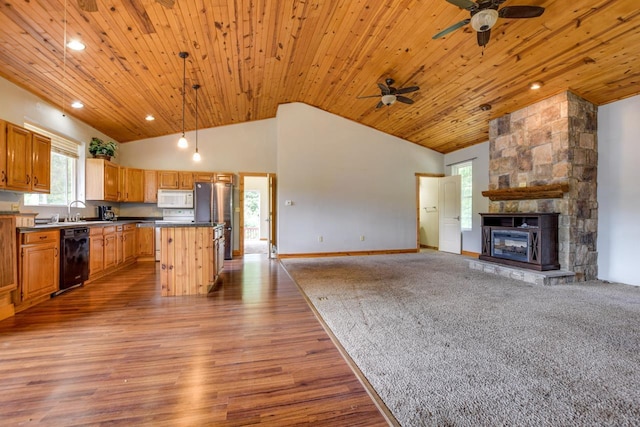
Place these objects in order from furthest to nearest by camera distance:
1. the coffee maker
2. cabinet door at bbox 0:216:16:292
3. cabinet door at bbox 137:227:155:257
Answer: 1. cabinet door at bbox 137:227:155:257
2. the coffee maker
3. cabinet door at bbox 0:216:16:292

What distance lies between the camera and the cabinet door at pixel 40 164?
3623 millimetres

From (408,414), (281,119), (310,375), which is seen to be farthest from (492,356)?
(281,119)

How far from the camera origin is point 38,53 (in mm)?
3193

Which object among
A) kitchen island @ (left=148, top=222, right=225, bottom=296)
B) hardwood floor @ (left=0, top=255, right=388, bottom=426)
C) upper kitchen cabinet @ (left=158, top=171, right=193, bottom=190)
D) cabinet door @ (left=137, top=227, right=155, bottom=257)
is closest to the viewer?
hardwood floor @ (left=0, top=255, right=388, bottom=426)

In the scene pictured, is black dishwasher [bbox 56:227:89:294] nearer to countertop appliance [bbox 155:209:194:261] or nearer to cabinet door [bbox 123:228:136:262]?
cabinet door [bbox 123:228:136:262]

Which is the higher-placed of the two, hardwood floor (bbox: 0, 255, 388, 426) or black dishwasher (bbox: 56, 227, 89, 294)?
black dishwasher (bbox: 56, 227, 89, 294)

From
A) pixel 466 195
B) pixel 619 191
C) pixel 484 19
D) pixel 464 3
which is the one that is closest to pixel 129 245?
pixel 464 3

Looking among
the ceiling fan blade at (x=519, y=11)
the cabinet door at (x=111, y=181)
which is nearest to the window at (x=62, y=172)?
the cabinet door at (x=111, y=181)

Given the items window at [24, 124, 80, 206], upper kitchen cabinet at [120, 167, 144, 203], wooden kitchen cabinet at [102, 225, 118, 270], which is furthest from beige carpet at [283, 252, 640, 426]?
upper kitchen cabinet at [120, 167, 144, 203]

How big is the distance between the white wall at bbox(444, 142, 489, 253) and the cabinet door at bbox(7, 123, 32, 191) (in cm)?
779

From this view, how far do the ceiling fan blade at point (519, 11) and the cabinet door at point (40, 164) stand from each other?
5467 millimetres

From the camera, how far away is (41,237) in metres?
3.34

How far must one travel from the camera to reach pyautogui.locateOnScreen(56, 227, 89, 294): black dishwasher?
145 inches

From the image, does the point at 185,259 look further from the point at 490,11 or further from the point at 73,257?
the point at 490,11
